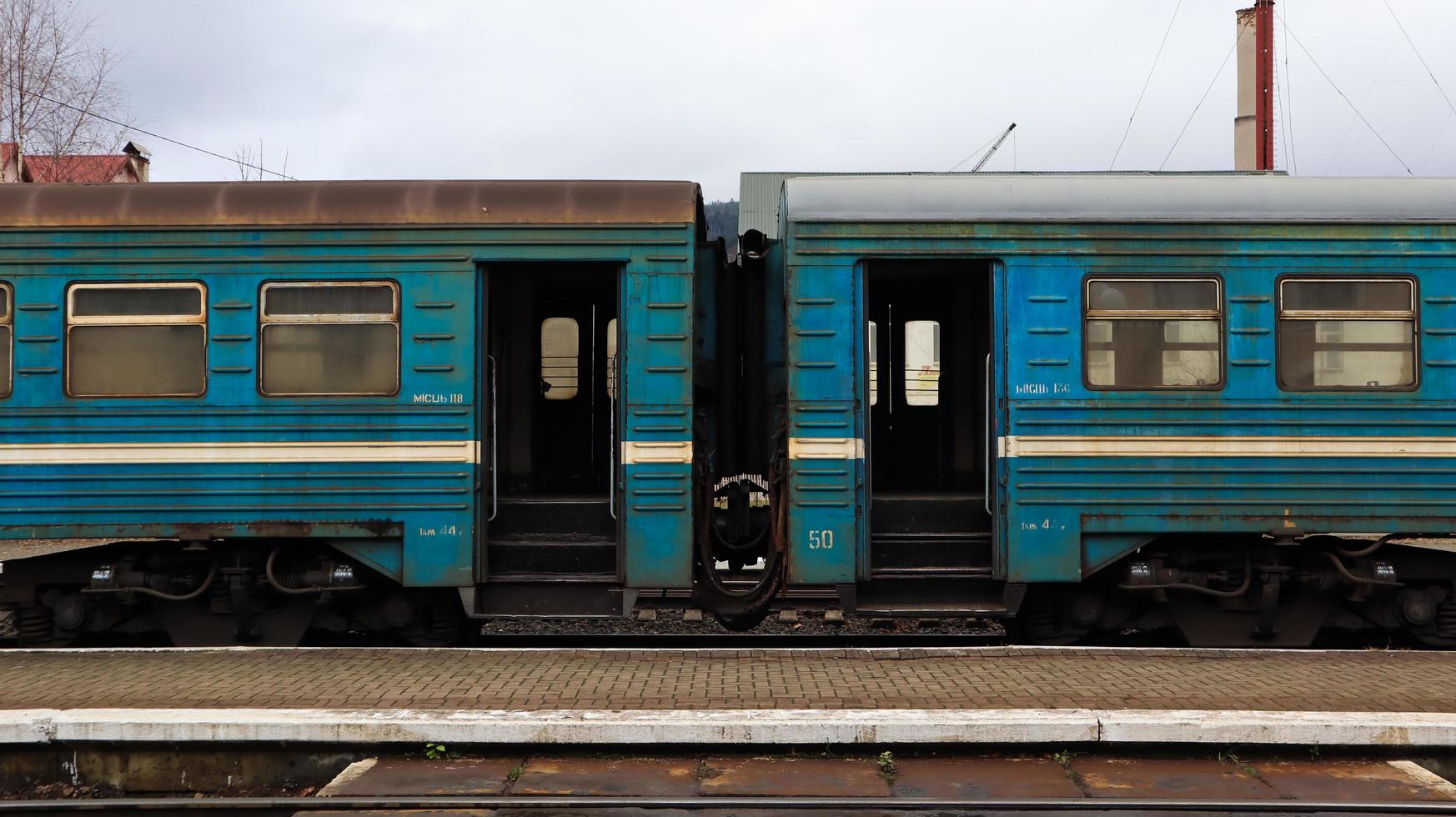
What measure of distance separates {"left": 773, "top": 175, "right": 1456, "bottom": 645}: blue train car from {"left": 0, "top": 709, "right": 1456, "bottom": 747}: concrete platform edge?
244cm

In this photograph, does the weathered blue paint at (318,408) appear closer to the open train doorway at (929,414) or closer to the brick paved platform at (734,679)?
the brick paved platform at (734,679)

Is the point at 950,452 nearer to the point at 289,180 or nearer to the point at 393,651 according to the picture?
the point at 393,651

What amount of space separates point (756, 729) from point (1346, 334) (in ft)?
18.2

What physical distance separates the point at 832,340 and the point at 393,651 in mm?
3919

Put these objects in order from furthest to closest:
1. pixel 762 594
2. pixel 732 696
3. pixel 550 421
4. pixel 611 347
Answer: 1. pixel 550 421
2. pixel 611 347
3. pixel 762 594
4. pixel 732 696

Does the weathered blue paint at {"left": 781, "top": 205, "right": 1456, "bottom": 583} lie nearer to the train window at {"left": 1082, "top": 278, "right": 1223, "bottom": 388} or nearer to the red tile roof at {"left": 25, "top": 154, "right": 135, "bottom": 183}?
the train window at {"left": 1082, "top": 278, "right": 1223, "bottom": 388}

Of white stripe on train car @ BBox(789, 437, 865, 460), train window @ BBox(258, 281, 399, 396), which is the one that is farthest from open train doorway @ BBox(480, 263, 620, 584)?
white stripe on train car @ BBox(789, 437, 865, 460)

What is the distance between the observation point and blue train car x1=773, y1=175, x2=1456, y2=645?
8.13 metres

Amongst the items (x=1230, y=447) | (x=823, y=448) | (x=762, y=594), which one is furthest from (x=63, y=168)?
(x=1230, y=447)

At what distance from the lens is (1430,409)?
8.12m

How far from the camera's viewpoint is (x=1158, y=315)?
8.22 meters

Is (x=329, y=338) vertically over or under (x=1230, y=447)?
over

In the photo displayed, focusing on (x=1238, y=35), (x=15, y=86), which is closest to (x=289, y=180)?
(x=15, y=86)

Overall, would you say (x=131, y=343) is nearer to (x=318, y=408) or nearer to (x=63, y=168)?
(x=318, y=408)
